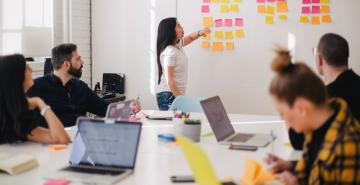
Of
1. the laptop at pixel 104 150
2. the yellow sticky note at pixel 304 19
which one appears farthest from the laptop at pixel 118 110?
the yellow sticky note at pixel 304 19

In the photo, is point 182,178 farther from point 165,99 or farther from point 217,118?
point 165,99

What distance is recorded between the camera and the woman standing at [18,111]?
2.34m

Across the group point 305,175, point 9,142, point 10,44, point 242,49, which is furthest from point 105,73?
point 305,175

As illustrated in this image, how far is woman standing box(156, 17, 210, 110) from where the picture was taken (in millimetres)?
4062

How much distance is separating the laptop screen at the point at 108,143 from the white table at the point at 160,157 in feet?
0.30

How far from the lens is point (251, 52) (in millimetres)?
4641

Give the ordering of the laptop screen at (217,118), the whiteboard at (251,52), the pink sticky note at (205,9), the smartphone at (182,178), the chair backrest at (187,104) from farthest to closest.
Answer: the pink sticky note at (205,9) < the whiteboard at (251,52) < the chair backrest at (187,104) < the laptop screen at (217,118) < the smartphone at (182,178)

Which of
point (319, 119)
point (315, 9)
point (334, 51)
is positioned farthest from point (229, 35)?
point (319, 119)

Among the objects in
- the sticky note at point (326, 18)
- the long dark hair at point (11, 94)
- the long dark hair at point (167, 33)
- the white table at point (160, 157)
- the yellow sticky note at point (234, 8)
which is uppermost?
the yellow sticky note at point (234, 8)

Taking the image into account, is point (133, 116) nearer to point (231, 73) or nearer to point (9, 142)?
point (9, 142)

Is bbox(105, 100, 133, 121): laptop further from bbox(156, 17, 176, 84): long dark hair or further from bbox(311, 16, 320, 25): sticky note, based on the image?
bbox(311, 16, 320, 25): sticky note

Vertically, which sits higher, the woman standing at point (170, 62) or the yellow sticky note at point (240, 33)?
the yellow sticky note at point (240, 33)

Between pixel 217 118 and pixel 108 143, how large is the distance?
2.90 ft

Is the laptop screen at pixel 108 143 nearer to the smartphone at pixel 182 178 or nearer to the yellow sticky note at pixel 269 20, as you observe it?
the smartphone at pixel 182 178
